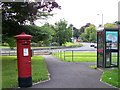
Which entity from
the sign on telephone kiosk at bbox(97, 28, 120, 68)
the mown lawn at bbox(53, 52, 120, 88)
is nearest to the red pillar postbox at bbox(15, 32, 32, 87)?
the mown lawn at bbox(53, 52, 120, 88)

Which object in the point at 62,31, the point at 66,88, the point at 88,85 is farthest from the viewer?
the point at 62,31

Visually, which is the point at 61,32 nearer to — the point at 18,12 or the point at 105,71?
the point at 18,12

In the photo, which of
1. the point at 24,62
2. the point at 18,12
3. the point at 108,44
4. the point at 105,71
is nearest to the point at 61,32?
the point at 18,12

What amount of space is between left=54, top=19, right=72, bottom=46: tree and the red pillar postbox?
62.3 m

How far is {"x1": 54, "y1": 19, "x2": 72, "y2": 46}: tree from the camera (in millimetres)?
74188

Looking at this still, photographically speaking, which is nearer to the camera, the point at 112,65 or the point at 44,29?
the point at 112,65

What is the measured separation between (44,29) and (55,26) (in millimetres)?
47711

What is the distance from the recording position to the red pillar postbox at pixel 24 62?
1032 cm

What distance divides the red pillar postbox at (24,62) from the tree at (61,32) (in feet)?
204

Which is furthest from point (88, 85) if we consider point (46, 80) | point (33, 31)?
point (33, 31)

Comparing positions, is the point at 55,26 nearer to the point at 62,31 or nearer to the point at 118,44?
the point at 62,31

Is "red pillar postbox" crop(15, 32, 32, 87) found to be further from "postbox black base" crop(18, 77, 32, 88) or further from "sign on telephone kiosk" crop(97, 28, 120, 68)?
"sign on telephone kiosk" crop(97, 28, 120, 68)

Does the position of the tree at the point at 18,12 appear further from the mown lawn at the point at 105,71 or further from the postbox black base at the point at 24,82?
the postbox black base at the point at 24,82

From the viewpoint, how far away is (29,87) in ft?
33.0
